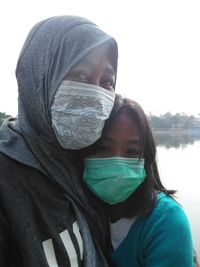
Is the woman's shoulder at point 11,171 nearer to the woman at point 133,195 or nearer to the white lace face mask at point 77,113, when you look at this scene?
the white lace face mask at point 77,113

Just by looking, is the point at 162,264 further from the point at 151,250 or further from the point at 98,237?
the point at 98,237

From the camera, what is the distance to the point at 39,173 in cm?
94

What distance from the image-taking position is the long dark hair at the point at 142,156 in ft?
4.06

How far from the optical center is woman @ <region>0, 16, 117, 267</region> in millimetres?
862

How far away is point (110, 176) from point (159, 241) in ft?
0.96

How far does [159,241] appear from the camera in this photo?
111 cm

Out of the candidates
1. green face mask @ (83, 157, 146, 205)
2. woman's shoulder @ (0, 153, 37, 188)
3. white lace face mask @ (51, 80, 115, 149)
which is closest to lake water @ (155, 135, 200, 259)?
green face mask @ (83, 157, 146, 205)

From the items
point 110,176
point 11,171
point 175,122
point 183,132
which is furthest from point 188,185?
point 183,132

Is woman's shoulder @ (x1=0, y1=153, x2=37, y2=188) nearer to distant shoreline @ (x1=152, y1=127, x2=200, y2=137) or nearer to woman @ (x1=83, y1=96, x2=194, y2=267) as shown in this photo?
woman @ (x1=83, y1=96, x2=194, y2=267)

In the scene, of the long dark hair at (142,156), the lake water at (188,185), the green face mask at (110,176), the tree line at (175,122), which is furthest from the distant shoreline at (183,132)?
the green face mask at (110,176)

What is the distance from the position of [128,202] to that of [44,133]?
0.49m

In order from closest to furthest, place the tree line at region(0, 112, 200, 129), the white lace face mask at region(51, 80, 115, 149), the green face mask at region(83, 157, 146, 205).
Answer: the white lace face mask at region(51, 80, 115, 149), the green face mask at region(83, 157, 146, 205), the tree line at region(0, 112, 200, 129)

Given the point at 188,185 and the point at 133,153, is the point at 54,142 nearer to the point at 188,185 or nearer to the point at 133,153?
the point at 133,153

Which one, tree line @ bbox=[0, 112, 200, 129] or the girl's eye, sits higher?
the girl's eye
